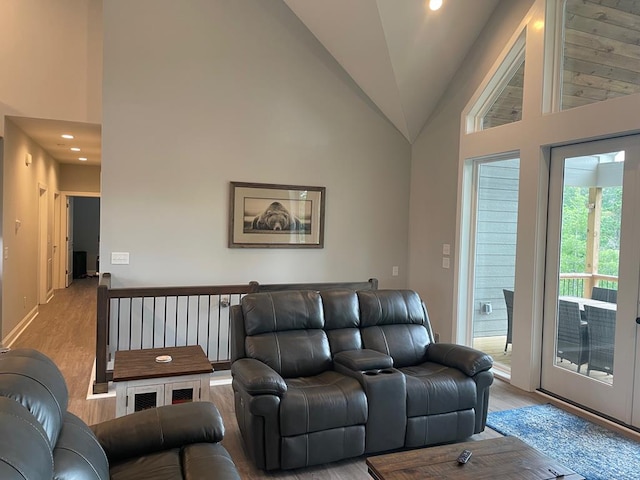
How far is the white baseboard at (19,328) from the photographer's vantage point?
5646 mm

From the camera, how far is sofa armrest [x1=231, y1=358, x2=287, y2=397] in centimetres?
271

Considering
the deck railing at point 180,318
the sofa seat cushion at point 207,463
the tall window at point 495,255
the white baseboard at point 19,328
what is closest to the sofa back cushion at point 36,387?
the sofa seat cushion at point 207,463

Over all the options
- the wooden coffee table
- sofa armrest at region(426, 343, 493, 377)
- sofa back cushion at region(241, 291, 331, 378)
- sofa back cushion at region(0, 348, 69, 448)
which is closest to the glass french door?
sofa armrest at region(426, 343, 493, 377)

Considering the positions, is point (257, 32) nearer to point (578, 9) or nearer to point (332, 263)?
point (332, 263)

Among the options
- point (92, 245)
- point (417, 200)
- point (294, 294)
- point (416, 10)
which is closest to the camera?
point (294, 294)

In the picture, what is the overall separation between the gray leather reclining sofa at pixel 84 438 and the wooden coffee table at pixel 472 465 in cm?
70

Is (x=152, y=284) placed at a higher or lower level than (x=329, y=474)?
higher

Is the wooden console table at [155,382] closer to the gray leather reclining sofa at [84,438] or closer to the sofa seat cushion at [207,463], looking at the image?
the gray leather reclining sofa at [84,438]

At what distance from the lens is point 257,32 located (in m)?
5.36

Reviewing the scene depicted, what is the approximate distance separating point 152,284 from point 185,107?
1.97 meters

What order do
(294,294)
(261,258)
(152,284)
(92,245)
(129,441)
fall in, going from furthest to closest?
(92,245) → (261,258) → (152,284) → (294,294) → (129,441)

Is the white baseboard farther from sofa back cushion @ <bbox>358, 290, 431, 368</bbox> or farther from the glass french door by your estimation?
the glass french door

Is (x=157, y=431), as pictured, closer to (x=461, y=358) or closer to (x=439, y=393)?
(x=439, y=393)

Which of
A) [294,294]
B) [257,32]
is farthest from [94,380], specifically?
[257,32]
